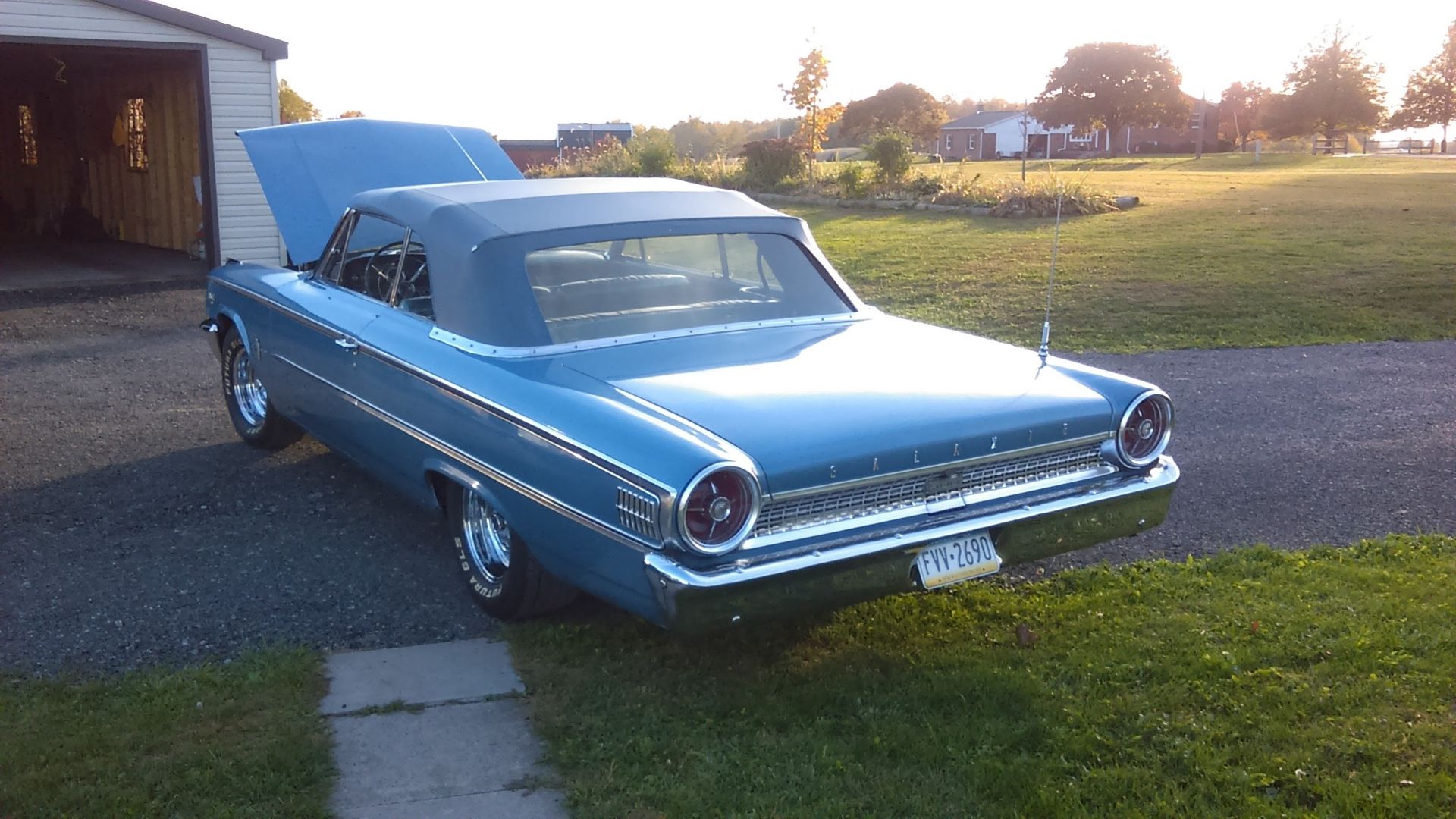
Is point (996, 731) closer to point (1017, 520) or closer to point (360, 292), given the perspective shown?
point (1017, 520)

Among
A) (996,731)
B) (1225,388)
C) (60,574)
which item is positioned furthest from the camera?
(1225,388)

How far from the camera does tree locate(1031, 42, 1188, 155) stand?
67.1 meters

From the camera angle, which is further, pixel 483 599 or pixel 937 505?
pixel 483 599

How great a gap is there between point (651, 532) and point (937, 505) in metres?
0.94

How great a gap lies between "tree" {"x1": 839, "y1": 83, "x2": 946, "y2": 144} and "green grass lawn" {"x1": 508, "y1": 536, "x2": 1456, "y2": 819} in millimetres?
63070

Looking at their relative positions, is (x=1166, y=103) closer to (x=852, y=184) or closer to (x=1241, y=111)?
(x=1241, y=111)

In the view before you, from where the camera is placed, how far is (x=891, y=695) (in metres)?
3.81

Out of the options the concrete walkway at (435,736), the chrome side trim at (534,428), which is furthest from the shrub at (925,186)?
the concrete walkway at (435,736)

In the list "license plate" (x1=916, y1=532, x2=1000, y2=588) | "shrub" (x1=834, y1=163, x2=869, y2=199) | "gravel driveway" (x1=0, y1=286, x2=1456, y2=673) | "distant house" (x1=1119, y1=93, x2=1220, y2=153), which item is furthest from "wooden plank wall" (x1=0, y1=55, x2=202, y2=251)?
"distant house" (x1=1119, y1=93, x2=1220, y2=153)

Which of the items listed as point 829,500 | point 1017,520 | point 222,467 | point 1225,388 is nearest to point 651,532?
point 829,500

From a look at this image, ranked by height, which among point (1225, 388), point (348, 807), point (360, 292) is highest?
point (360, 292)

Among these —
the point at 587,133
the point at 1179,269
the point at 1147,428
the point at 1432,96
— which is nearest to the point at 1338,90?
the point at 1432,96

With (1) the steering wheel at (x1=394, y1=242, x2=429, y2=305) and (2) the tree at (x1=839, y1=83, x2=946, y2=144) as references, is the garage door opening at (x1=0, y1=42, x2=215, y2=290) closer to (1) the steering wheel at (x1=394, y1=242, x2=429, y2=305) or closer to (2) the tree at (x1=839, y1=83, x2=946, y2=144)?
(1) the steering wheel at (x1=394, y1=242, x2=429, y2=305)

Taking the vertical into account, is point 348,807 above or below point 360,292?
below
